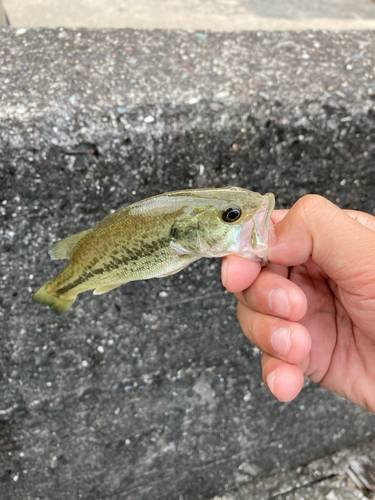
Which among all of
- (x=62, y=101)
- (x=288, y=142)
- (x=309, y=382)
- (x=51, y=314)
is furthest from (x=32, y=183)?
(x=309, y=382)

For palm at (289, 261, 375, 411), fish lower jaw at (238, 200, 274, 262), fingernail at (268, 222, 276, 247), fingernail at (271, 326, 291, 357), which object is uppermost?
fish lower jaw at (238, 200, 274, 262)

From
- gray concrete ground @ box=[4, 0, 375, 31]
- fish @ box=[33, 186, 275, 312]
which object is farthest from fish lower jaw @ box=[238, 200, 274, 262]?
gray concrete ground @ box=[4, 0, 375, 31]

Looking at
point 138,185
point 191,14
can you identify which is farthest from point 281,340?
point 191,14

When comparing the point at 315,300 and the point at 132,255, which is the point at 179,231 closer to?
the point at 132,255

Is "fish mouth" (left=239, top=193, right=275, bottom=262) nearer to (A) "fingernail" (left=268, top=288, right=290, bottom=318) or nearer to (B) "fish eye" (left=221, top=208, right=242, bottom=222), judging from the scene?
(B) "fish eye" (left=221, top=208, right=242, bottom=222)

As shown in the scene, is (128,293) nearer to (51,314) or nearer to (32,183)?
(51,314)

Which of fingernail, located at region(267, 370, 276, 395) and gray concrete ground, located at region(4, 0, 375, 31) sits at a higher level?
gray concrete ground, located at region(4, 0, 375, 31)
